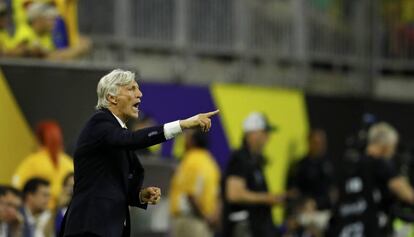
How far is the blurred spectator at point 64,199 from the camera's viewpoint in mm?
12570

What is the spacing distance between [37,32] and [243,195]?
97.9 inches

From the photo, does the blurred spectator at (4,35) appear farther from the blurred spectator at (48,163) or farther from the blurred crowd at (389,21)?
the blurred crowd at (389,21)

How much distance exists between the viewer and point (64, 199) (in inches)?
502

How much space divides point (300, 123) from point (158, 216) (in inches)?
223

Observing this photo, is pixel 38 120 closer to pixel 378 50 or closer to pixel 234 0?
pixel 234 0

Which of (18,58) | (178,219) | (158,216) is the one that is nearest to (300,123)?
(178,219)

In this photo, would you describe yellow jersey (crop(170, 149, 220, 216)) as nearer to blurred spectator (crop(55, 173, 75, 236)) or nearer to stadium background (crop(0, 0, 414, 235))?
stadium background (crop(0, 0, 414, 235))

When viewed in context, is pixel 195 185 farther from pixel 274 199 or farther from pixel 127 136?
pixel 127 136

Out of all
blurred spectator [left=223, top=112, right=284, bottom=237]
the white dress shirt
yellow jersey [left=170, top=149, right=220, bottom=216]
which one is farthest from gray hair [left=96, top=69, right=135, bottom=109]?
yellow jersey [left=170, top=149, right=220, bottom=216]

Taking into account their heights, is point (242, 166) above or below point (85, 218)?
below

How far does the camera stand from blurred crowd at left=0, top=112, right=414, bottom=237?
12.6 metres

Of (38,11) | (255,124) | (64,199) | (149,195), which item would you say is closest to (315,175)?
(255,124)

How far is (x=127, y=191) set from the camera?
9.42m

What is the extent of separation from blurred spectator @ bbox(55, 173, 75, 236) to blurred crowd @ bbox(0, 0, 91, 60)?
1581 mm
